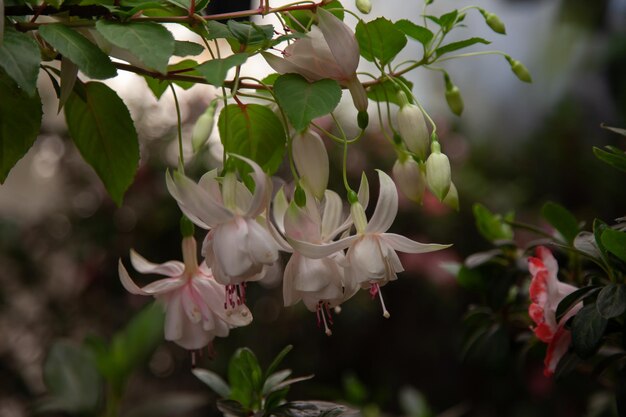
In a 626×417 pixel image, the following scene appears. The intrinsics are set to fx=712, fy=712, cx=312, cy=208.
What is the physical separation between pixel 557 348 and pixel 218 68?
318mm

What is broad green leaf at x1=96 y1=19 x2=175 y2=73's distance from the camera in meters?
0.36

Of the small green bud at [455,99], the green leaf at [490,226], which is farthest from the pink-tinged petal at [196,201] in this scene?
the green leaf at [490,226]

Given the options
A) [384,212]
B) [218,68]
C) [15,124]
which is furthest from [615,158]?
[15,124]

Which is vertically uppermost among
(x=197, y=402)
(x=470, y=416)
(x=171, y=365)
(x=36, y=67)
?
(x=36, y=67)

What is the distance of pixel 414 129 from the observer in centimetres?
44

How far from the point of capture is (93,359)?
2.22 ft

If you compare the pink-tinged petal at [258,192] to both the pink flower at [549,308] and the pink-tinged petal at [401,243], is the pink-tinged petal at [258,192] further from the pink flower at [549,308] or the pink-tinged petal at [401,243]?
the pink flower at [549,308]

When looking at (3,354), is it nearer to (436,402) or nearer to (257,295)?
(257,295)

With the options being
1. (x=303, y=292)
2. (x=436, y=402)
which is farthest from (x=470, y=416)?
(x=303, y=292)

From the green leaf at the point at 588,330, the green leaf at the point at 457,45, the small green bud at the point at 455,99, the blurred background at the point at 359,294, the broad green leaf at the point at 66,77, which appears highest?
the green leaf at the point at 457,45

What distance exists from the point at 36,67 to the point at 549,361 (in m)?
0.39

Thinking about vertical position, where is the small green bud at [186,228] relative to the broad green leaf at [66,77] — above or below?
below

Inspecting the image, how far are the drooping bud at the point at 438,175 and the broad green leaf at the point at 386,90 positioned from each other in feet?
0.16

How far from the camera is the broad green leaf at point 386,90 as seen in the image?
1.56 feet
